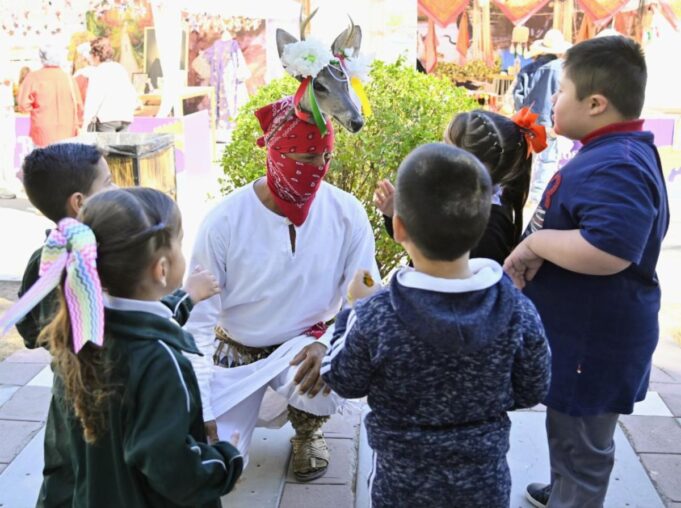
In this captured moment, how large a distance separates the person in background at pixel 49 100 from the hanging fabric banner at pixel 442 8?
5369 millimetres

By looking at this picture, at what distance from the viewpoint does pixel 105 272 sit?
1812mm

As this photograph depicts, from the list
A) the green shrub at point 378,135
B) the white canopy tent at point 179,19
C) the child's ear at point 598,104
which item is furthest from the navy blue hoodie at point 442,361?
the white canopy tent at point 179,19

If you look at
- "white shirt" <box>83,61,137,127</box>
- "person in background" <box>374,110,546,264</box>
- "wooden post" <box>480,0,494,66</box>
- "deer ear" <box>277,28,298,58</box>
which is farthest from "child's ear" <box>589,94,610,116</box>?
"wooden post" <box>480,0,494,66</box>

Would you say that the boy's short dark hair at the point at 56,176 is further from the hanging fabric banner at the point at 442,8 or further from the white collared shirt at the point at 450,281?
the hanging fabric banner at the point at 442,8

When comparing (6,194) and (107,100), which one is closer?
(107,100)

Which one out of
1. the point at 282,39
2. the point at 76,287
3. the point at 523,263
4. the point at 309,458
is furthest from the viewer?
the point at 309,458

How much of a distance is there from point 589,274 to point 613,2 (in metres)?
10.7

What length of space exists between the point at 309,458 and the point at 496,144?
1.52 meters

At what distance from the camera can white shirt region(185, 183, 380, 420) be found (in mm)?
2793

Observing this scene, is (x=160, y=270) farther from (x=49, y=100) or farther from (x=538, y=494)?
(x=49, y=100)

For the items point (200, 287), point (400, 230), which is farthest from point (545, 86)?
point (400, 230)

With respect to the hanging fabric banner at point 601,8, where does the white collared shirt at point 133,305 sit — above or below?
below

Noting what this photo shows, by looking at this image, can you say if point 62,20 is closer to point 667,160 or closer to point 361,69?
point 667,160

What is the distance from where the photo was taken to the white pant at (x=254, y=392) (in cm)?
276
